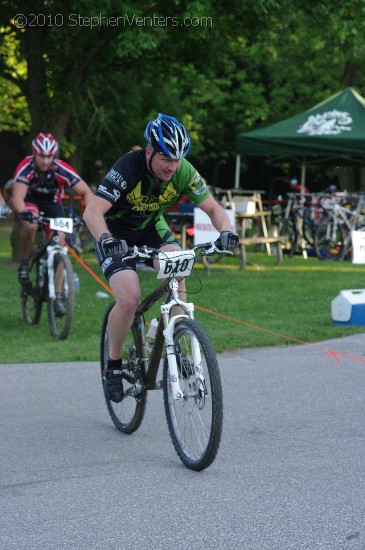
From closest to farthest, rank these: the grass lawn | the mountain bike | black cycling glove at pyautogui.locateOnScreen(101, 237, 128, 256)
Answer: black cycling glove at pyautogui.locateOnScreen(101, 237, 128, 256)
the grass lawn
the mountain bike

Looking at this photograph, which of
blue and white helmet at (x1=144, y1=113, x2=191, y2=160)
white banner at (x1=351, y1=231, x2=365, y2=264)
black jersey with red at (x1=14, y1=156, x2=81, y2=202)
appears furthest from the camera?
white banner at (x1=351, y1=231, x2=365, y2=264)

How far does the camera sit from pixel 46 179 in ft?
35.1

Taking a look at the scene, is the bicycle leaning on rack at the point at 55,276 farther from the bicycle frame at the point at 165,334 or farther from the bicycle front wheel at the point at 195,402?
the bicycle front wheel at the point at 195,402

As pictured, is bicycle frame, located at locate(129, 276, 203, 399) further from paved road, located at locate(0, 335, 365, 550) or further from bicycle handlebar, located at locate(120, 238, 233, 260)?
paved road, located at locate(0, 335, 365, 550)

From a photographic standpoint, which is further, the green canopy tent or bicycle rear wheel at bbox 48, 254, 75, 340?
the green canopy tent

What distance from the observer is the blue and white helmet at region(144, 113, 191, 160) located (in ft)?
19.1

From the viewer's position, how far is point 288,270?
62.0 ft

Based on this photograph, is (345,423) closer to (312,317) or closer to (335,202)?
(312,317)

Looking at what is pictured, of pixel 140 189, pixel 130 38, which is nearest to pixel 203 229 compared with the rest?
pixel 130 38

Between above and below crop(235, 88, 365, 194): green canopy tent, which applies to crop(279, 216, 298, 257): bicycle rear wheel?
below

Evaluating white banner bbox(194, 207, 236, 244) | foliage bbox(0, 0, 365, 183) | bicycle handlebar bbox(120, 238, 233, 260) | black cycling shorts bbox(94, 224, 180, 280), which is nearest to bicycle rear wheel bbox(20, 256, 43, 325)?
black cycling shorts bbox(94, 224, 180, 280)

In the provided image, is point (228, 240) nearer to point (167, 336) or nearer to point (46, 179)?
point (167, 336)

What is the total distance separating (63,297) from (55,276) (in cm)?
23

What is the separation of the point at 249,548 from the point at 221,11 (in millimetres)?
15645
